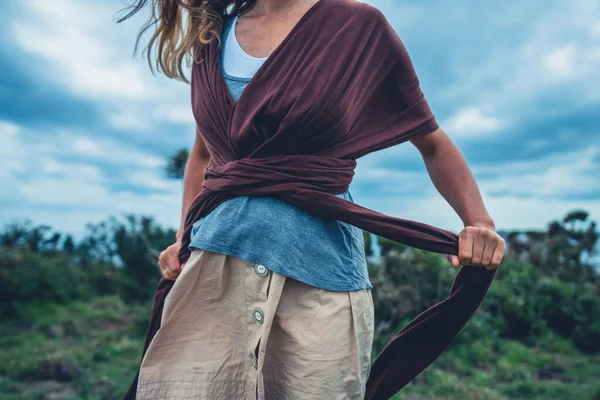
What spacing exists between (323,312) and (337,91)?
0.58 m

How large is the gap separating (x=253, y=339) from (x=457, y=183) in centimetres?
76

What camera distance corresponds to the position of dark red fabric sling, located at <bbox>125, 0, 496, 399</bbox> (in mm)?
1412

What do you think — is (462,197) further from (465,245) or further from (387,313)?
(387,313)

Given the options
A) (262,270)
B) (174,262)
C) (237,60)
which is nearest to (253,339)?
(262,270)

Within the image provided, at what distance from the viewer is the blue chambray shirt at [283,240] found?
136 centimetres

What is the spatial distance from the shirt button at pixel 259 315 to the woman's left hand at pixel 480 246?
58 centimetres

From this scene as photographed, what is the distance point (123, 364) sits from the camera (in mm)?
5277

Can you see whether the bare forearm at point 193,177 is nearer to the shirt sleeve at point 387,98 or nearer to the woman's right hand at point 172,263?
the woman's right hand at point 172,263

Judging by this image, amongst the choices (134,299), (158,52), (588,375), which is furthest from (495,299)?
(158,52)

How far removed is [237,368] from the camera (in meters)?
1.46

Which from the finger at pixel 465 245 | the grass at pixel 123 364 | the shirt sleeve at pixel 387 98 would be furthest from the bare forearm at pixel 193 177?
the grass at pixel 123 364

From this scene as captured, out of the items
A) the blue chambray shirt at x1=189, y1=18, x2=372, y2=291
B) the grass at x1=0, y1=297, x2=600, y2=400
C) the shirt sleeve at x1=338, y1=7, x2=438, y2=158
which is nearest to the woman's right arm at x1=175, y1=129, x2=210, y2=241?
the blue chambray shirt at x1=189, y1=18, x2=372, y2=291

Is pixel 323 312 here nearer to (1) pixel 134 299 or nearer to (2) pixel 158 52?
(2) pixel 158 52

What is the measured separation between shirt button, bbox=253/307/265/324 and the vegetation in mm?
3359
